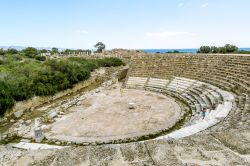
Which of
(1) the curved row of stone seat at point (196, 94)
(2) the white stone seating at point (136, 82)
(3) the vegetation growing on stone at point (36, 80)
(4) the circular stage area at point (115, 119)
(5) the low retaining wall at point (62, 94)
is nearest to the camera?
(1) the curved row of stone seat at point (196, 94)

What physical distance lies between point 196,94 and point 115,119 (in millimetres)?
6671

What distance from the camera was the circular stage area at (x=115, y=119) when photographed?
10.5 meters

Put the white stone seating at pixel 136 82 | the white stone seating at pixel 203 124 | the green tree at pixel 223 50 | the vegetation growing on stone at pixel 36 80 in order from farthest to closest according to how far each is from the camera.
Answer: the green tree at pixel 223 50
the white stone seating at pixel 136 82
the vegetation growing on stone at pixel 36 80
the white stone seating at pixel 203 124

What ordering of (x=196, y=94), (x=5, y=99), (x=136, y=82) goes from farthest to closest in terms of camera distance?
(x=136, y=82)
(x=196, y=94)
(x=5, y=99)

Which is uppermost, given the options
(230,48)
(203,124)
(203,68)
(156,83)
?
(230,48)

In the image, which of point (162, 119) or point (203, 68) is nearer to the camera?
point (162, 119)

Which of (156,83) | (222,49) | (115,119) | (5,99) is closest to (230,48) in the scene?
(222,49)

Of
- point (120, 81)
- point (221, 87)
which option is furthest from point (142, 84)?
point (221, 87)

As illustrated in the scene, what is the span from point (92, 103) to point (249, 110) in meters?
10.1

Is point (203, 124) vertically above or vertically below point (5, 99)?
above

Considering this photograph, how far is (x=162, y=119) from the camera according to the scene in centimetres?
1230

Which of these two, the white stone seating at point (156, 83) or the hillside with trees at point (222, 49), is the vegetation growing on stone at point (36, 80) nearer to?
the white stone seating at point (156, 83)

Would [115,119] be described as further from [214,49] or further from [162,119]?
[214,49]

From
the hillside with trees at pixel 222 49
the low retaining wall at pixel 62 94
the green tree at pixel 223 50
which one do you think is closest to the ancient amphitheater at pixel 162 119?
the low retaining wall at pixel 62 94
